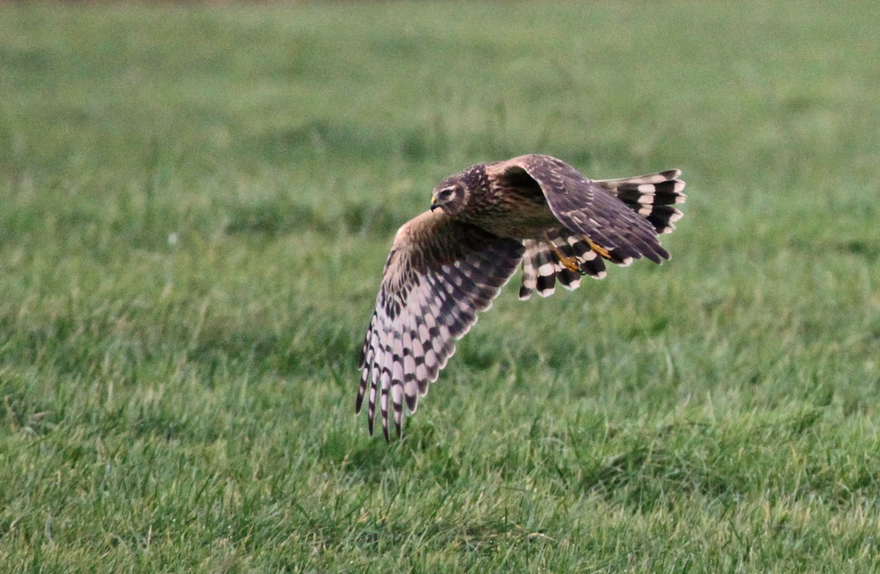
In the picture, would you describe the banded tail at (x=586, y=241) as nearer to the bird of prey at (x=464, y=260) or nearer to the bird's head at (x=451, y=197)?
the bird of prey at (x=464, y=260)

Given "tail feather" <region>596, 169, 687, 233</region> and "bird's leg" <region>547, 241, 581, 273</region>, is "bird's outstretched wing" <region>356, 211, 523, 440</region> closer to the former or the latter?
"bird's leg" <region>547, 241, 581, 273</region>

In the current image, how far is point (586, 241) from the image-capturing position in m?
5.47

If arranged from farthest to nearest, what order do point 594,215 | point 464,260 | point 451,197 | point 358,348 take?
1. point 358,348
2. point 464,260
3. point 451,197
4. point 594,215

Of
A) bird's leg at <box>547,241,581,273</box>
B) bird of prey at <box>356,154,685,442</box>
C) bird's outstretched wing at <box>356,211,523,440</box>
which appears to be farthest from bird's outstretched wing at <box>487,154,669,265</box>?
bird's outstretched wing at <box>356,211,523,440</box>

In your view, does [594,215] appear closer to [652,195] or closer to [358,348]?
[652,195]

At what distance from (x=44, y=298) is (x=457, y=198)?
2224 mm

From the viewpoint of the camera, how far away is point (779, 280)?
23.5ft

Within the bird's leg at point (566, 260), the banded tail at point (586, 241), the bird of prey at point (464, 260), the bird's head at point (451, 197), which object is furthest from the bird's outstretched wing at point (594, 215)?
the bird's leg at point (566, 260)

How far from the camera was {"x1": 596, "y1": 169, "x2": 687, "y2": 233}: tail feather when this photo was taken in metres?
5.34

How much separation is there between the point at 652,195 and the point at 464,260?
2.87ft

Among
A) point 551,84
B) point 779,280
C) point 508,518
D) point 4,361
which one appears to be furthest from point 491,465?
point 551,84

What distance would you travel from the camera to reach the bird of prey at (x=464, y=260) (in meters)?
5.18

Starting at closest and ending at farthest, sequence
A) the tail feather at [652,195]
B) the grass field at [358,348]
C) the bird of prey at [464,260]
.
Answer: the grass field at [358,348]
the bird of prey at [464,260]
the tail feather at [652,195]

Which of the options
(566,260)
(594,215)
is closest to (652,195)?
(566,260)
